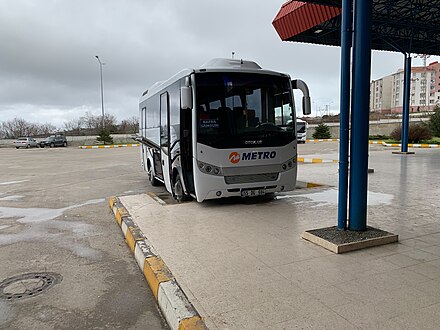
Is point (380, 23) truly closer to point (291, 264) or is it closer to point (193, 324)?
point (291, 264)

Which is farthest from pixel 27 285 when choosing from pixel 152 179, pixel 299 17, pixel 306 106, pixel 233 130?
pixel 299 17

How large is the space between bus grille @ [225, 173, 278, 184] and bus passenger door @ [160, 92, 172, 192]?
1.82m

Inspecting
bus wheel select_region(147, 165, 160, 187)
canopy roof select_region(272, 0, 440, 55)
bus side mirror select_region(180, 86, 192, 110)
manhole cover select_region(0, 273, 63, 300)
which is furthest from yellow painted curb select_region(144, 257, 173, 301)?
canopy roof select_region(272, 0, 440, 55)

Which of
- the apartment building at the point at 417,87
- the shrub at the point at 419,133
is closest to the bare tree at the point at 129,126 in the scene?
the shrub at the point at 419,133

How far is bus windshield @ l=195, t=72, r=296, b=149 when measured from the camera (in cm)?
692

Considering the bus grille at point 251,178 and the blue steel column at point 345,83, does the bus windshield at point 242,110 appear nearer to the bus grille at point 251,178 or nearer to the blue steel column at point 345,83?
the bus grille at point 251,178

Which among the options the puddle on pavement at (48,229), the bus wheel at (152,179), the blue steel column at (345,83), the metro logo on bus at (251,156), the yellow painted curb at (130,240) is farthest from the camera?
the bus wheel at (152,179)

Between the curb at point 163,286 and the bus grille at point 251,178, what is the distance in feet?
6.85

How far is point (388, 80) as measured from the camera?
115875 mm

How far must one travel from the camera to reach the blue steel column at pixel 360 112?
4.62 m

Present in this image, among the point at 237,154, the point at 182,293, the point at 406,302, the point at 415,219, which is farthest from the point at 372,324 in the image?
the point at 237,154

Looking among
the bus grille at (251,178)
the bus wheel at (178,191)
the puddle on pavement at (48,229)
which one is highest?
the bus grille at (251,178)

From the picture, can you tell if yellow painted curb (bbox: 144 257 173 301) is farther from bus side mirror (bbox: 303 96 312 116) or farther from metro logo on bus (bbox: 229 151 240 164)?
bus side mirror (bbox: 303 96 312 116)

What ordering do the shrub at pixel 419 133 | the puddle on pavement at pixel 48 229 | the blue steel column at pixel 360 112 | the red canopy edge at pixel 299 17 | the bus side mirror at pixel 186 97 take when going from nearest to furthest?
the blue steel column at pixel 360 112 → the puddle on pavement at pixel 48 229 → the bus side mirror at pixel 186 97 → the red canopy edge at pixel 299 17 → the shrub at pixel 419 133
